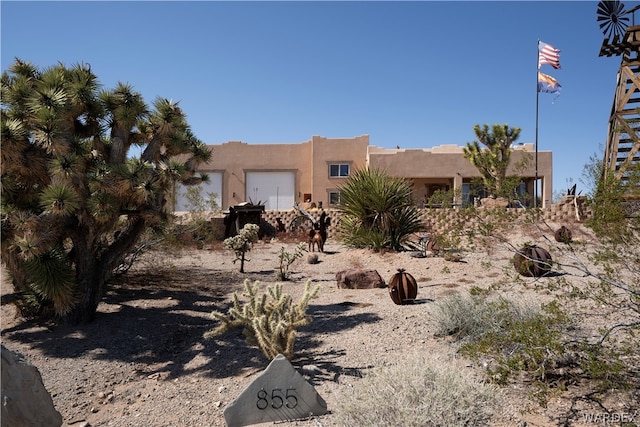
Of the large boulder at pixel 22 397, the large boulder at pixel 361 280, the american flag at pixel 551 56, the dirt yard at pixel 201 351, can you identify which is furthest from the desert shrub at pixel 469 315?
the american flag at pixel 551 56

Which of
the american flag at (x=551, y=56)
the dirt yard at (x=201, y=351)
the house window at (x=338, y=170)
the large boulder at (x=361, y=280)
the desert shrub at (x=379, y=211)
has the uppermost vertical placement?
the american flag at (x=551, y=56)

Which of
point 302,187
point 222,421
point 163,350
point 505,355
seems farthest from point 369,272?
point 302,187

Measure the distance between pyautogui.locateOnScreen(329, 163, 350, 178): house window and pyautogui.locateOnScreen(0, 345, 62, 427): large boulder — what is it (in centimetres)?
2517

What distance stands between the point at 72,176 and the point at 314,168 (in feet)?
72.8

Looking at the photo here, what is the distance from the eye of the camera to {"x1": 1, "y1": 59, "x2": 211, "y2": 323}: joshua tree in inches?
245

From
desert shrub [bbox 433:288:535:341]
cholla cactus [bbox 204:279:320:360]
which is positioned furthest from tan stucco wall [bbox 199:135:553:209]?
cholla cactus [bbox 204:279:320:360]

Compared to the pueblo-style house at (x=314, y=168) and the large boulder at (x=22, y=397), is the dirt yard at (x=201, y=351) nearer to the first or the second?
the large boulder at (x=22, y=397)

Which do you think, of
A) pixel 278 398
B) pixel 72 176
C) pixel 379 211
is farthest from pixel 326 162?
pixel 278 398

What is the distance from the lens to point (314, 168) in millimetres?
28297

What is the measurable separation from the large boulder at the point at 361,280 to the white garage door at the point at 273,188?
772 inches

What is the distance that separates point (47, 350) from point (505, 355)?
19.8 ft

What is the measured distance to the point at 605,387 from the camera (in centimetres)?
373

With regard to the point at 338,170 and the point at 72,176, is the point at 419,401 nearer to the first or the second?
the point at 72,176

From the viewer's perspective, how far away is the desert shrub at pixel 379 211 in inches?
508
